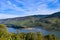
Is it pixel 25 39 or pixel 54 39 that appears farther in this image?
pixel 54 39

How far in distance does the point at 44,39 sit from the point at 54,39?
120cm

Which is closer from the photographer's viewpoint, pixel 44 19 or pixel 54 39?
pixel 54 39

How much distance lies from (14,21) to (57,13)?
24.8 m

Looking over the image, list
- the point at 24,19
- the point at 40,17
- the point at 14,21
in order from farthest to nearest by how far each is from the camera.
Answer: the point at 40,17, the point at 24,19, the point at 14,21

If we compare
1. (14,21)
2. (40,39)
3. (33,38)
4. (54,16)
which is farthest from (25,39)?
(54,16)

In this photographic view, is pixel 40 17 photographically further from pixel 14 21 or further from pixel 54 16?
pixel 14 21

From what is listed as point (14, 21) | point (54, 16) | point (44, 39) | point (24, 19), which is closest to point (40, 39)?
point (44, 39)

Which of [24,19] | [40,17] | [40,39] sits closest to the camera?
[40,39]

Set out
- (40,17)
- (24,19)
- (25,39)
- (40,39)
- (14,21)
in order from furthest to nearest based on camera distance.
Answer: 1. (40,17)
2. (24,19)
3. (14,21)
4. (40,39)
5. (25,39)

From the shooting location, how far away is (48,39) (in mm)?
20125

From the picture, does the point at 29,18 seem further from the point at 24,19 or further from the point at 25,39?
the point at 25,39

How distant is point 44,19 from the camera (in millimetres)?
87062

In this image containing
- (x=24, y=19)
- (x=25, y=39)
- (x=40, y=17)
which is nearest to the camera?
(x=25, y=39)

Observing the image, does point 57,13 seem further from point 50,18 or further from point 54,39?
point 54,39
